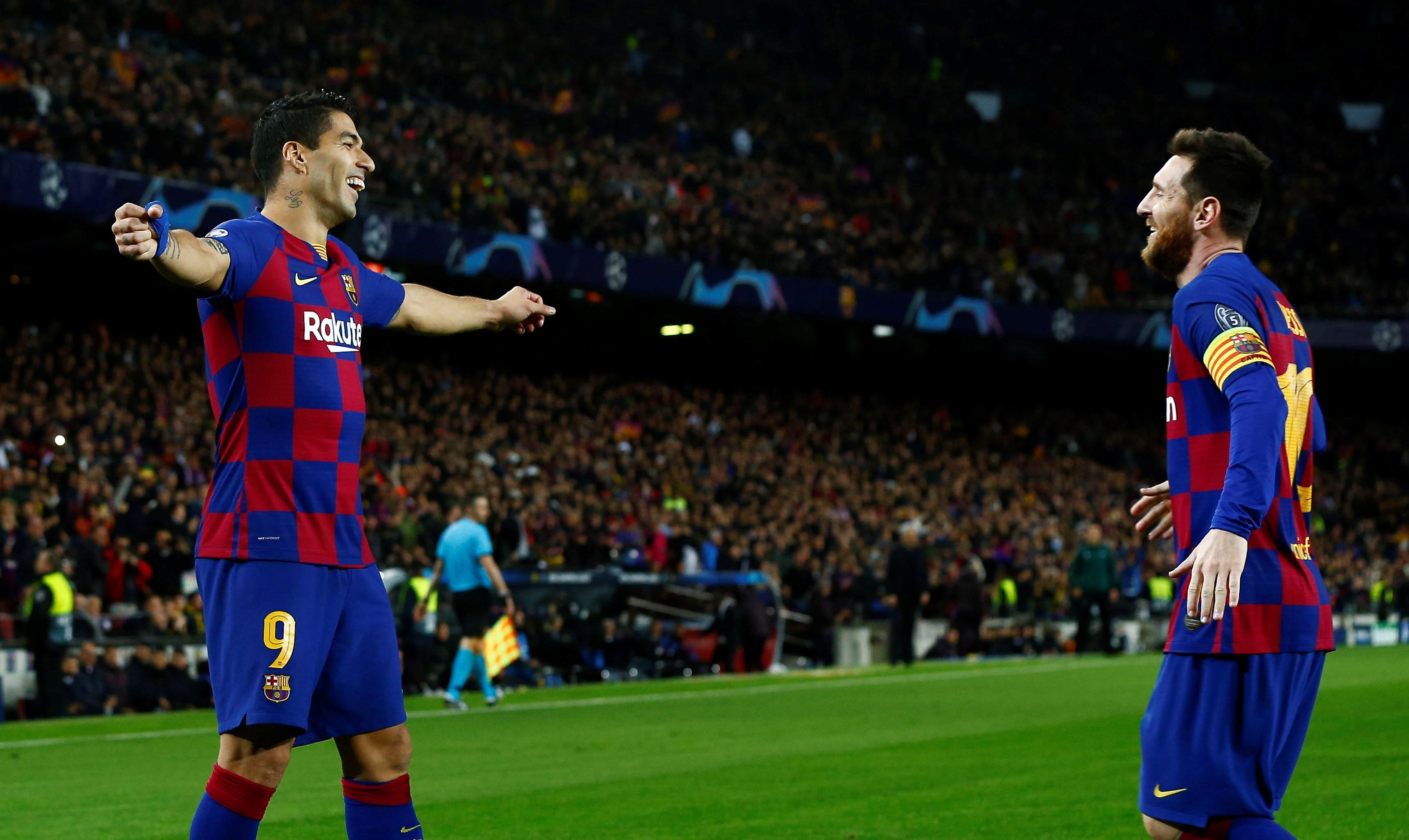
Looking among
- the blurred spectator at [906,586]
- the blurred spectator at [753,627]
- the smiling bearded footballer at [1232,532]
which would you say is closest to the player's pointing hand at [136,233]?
the smiling bearded footballer at [1232,532]

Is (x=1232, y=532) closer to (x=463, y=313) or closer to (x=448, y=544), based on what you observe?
(x=463, y=313)

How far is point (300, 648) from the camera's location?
14.3 feet

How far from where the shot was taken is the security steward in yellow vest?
14.7 meters

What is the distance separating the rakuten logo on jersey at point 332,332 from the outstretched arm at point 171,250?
299 millimetres

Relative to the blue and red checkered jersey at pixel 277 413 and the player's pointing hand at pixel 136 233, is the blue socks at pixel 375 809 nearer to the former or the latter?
the blue and red checkered jersey at pixel 277 413

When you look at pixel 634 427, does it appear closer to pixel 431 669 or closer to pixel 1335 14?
pixel 431 669

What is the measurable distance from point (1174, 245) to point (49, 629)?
12.9 m

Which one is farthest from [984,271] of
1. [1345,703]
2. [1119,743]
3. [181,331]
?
[1119,743]

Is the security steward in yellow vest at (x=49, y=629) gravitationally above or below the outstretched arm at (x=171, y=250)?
below

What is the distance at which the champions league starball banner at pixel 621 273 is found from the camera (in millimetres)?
22578

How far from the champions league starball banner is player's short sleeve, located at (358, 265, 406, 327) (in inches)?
556

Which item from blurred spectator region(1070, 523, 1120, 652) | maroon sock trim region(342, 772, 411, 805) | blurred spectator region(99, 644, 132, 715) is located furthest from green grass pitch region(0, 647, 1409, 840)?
blurred spectator region(1070, 523, 1120, 652)

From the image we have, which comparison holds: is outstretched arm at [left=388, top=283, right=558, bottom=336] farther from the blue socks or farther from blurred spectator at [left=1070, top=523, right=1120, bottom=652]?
blurred spectator at [left=1070, top=523, right=1120, bottom=652]

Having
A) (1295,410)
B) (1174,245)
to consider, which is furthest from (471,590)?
(1295,410)
